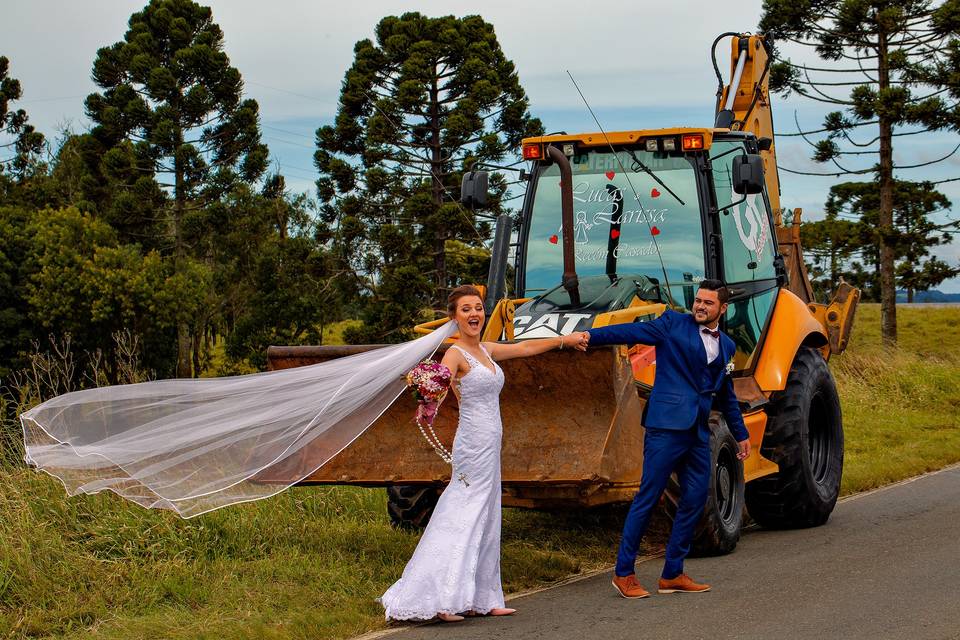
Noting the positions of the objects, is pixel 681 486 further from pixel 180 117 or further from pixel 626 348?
pixel 180 117

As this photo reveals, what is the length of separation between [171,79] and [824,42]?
34257 mm

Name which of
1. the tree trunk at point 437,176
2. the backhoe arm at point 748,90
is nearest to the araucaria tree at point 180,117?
the tree trunk at point 437,176

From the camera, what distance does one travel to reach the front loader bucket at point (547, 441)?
7422mm

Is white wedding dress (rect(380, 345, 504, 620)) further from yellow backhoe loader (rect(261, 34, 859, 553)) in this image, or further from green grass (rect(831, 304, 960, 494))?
green grass (rect(831, 304, 960, 494))

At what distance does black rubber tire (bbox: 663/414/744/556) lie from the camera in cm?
816

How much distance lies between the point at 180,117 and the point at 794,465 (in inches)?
2086

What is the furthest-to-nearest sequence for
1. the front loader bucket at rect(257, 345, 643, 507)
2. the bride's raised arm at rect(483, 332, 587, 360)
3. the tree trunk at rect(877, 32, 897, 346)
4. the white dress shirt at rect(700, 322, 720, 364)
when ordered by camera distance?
1. the tree trunk at rect(877, 32, 897, 346)
2. the front loader bucket at rect(257, 345, 643, 507)
3. the white dress shirt at rect(700, 322, 720, 364)
4. the bride's raised arm at rect(483, 332, 587, 360)

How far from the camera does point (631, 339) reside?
720cm

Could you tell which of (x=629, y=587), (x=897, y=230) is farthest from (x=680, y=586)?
(x=897, y=230)

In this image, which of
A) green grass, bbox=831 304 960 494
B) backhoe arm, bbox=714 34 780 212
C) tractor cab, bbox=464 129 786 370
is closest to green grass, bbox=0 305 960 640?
tractor cab, bbox=464 129 786 370

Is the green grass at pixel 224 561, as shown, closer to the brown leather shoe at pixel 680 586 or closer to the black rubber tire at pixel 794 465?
the brown leather shoe at pixel 680 586

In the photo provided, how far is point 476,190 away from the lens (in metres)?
9.28

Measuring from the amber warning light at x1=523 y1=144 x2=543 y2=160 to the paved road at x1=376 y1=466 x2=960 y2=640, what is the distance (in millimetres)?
3548

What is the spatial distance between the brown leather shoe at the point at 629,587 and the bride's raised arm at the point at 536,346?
1401 mm
